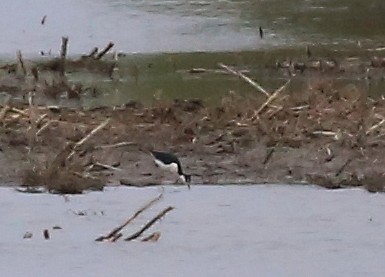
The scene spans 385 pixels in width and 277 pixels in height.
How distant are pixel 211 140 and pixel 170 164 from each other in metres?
1.38

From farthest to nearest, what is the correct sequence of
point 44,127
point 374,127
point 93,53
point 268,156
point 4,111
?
point 93,53 → point 4,111 → point 44,127 → point 374,127 → point 268,156

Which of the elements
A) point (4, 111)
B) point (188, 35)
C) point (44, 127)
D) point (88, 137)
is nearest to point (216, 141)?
point (88, 137)

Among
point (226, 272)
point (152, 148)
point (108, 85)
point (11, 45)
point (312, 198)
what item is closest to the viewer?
point (226, 272)

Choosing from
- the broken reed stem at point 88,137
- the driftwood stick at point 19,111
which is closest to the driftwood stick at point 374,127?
the broken reed stem at point 88,137

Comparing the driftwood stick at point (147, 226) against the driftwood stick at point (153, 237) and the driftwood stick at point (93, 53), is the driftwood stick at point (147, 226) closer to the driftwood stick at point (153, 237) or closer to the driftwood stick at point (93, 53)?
the driftwood stick at point (153, 237)

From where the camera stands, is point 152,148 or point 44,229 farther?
point 152,148

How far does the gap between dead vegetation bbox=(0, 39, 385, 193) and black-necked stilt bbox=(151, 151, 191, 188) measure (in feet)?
0.47

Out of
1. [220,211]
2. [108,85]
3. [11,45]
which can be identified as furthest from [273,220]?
[11,45]

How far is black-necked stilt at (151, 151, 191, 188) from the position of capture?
48.3 ft

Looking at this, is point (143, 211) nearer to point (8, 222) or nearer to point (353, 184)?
point (8, 222)

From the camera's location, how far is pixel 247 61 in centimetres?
2303

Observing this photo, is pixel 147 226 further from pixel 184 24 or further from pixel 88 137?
pixel 184 24

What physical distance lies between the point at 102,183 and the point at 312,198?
5.86ft

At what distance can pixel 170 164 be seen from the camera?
14.8 m
